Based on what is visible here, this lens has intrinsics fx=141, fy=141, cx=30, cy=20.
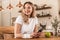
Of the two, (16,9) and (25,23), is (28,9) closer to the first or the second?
(25,23)

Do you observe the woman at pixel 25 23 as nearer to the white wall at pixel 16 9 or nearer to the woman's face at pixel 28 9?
the woman's face at pixel 28 9

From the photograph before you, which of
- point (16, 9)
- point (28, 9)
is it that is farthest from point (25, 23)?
point (16, 9)

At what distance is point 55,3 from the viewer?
5391 mm

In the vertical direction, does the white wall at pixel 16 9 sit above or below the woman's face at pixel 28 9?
below

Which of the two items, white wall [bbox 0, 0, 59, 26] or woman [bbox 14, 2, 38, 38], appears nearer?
woman [bbox 14, 2, 38, 38]

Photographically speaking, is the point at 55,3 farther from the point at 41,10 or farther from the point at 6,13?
the point at 6,13

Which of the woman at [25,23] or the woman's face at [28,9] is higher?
the woman's face at [28,9]

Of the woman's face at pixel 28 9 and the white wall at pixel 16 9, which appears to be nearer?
the woman's face at pixel 28 9

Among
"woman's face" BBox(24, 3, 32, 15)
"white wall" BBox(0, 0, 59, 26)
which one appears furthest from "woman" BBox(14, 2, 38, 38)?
"white wall" BBox(0, 0, 59, 26)

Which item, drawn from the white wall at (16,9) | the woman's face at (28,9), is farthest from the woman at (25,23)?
the white wall at (16,9)

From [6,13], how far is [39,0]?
1440mm

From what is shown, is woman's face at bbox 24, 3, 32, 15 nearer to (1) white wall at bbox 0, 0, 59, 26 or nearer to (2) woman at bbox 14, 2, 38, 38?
(2) woman at bbox 14, 2, 38, 38

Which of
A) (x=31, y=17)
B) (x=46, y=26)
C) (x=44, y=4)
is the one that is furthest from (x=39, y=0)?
(x=31, y=17)

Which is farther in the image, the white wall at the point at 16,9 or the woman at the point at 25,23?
the white wall at the point at 16,9
